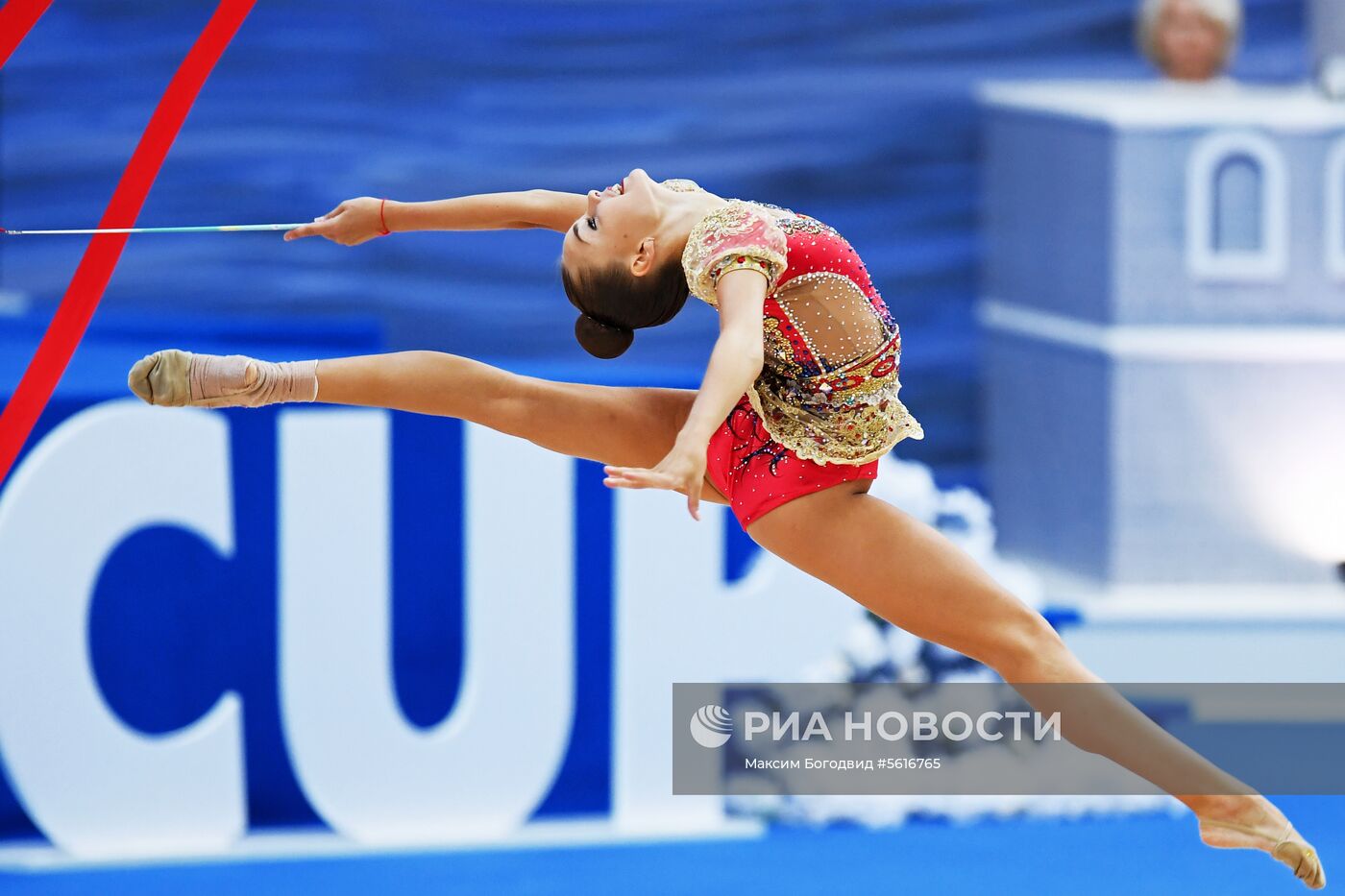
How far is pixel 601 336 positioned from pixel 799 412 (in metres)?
0.37

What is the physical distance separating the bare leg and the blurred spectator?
3.40 meters

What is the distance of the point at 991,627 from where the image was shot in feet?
11.2

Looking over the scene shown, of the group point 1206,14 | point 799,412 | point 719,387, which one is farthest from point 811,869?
point 1206,14

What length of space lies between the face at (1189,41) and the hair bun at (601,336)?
352 cm

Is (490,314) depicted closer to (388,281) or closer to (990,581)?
(388,281)

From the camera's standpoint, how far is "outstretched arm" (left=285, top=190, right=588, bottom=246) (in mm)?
3643

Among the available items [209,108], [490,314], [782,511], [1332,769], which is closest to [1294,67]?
[1332,769]

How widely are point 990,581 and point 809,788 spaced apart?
8.16 ft

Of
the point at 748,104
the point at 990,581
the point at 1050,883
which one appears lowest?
the point at 1050,883

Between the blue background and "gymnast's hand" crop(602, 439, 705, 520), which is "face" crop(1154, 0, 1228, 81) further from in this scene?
"gymnast's hand" crop(602, 439, 705, 520)

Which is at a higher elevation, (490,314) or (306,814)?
(490,314)

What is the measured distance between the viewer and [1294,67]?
22.4 feet

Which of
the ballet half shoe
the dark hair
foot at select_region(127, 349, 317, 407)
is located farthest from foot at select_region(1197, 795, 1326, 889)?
foot at select_region(127, 349, 317, 407)

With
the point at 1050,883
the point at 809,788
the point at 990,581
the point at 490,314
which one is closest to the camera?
the point at 990,581
